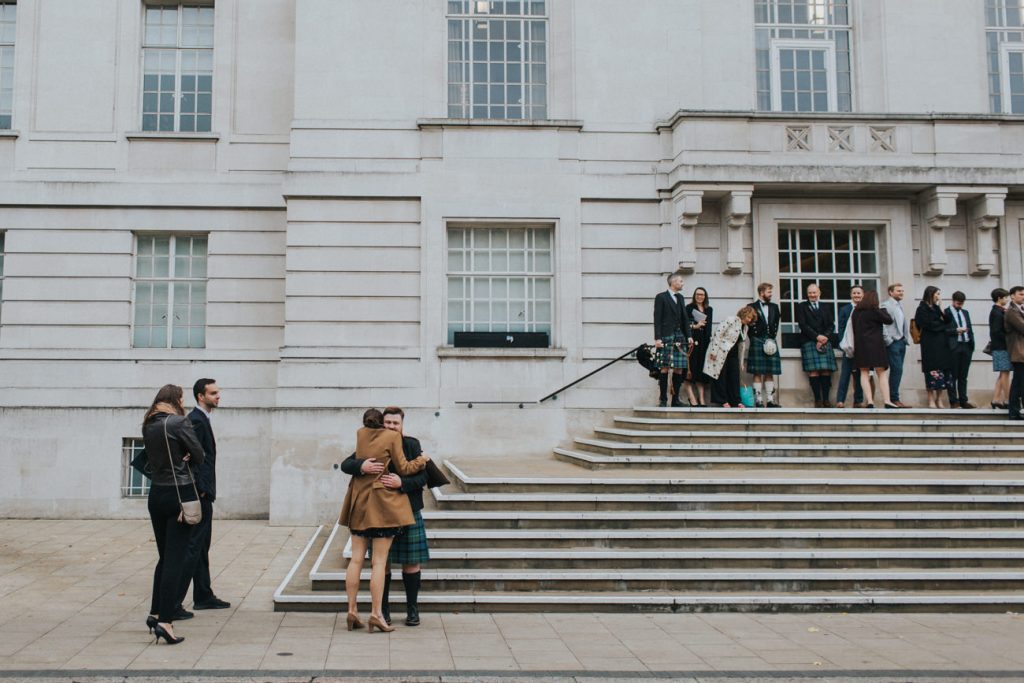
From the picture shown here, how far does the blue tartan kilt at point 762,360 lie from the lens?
1377 cm

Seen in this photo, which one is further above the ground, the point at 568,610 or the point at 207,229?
the point at 207,229

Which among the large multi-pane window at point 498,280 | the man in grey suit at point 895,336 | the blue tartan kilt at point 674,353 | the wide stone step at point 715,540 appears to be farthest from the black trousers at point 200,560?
the man in grey suit at point 895,336

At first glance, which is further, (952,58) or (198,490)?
(952,58)

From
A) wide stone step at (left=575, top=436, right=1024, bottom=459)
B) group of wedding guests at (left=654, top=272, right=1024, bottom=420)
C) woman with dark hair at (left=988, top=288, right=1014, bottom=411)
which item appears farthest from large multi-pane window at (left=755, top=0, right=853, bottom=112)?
wide stone step at (left=575, top=436, right=1024, bottom=459)

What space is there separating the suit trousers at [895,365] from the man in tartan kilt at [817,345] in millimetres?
866

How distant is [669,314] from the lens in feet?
43.7

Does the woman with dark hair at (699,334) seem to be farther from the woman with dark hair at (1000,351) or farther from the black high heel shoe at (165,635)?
the black high heel shoe at (165,635)

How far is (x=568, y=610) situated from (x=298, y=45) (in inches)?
424

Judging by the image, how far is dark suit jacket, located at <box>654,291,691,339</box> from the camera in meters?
13.3

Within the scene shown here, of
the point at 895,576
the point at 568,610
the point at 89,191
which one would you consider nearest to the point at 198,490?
the point at 568,610

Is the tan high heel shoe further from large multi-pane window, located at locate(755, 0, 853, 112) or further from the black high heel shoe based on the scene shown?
large multi-pane window, located at locate(755, 0, 853, 112)

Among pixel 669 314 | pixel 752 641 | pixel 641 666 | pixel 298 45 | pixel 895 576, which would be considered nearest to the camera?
pixel 641 666

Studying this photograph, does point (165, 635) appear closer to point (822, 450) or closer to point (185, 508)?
point (185, 508)

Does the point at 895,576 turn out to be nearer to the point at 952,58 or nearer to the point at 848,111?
the point at 848,111
